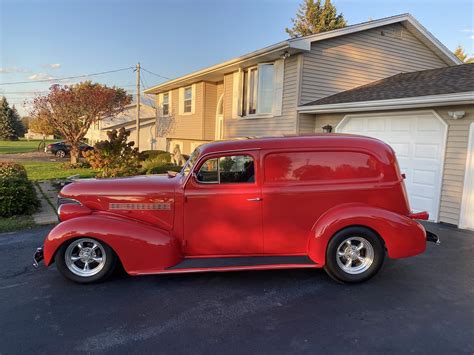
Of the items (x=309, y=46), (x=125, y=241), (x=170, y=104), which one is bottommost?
A: (x=125, y=241)

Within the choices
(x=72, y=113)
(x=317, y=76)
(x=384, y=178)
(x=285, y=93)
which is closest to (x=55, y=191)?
(x=285, y=93)

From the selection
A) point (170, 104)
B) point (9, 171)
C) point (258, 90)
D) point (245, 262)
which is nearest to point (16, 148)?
point (170, 104)

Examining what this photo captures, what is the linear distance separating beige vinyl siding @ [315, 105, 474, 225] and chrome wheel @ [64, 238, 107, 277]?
277 inches

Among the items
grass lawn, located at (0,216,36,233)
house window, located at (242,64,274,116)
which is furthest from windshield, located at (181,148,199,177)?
house window, located at (242,64,274,116)

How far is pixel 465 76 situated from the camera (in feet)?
Result: 28.0

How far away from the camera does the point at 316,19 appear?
35.8 m

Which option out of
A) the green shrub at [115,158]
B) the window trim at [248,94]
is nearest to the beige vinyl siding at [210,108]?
the window trim at [248,94]

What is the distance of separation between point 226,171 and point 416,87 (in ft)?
21.8

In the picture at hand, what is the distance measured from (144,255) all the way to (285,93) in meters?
8.23

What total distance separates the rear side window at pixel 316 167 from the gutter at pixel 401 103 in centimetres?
381

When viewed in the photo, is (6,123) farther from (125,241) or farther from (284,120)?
(125,241)

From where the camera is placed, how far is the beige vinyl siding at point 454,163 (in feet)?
23.9

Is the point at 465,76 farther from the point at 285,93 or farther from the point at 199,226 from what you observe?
the point at 199,226

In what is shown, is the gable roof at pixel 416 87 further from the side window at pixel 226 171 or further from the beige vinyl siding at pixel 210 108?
the beige vinyl siding at pixel 210 108
